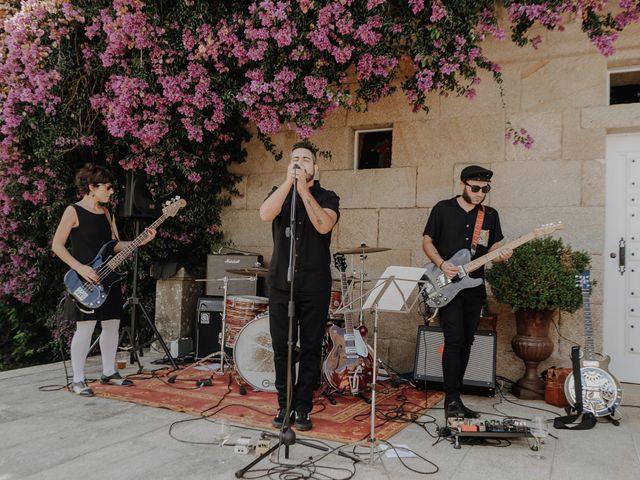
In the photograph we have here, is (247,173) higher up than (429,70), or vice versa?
(429,70)

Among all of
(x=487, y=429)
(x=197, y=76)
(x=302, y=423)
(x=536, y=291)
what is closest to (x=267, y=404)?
(x=302, y=423)

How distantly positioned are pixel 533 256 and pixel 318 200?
2.02m

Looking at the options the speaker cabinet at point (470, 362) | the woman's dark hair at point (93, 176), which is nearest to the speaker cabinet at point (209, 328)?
the woman's dark hair at point (93, 176)

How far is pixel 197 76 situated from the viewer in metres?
5.07

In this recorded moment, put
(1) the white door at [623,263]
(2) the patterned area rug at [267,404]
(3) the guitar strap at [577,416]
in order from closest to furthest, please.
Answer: (2) the patterned area rug at [267,404] → (3) the guitar strap at [577,416] → (1) the white door at [623,263]

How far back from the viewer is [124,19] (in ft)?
15.8

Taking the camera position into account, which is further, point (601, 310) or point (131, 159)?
point (131, 159)

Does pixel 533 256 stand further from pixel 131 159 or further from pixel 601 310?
pixel 131 159

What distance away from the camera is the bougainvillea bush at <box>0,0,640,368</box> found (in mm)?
4449

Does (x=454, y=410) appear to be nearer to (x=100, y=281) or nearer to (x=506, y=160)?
(x=506, y=160)

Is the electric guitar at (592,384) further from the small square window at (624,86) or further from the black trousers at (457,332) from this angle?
the small square window at (624,86)

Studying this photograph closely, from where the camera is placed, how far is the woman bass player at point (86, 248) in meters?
4.18

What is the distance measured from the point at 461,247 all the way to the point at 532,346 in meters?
1.18

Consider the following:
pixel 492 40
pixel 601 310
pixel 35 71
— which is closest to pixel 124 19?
pixel 35 71
